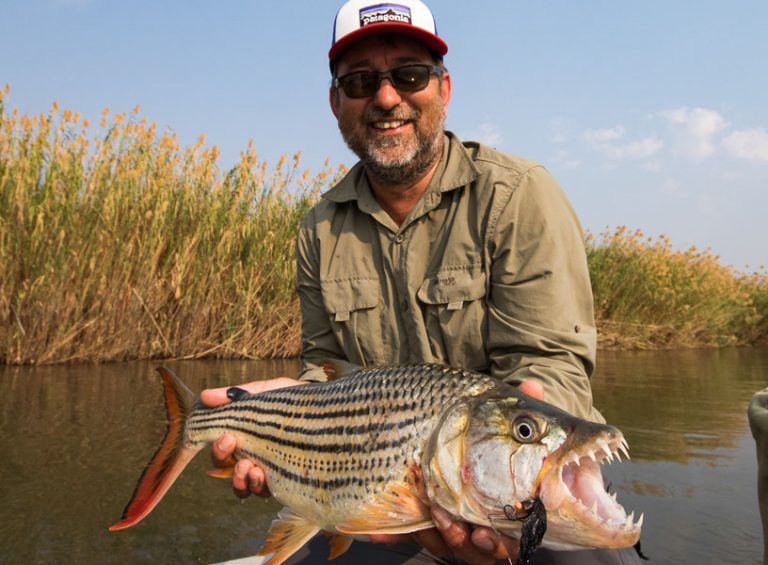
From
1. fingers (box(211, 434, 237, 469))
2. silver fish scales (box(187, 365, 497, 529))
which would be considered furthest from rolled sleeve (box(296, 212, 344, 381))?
silver fish scales (box(187, 365, 497, 529))

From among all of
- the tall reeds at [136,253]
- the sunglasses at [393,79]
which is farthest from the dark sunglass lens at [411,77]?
the tall reeds at [136,253]

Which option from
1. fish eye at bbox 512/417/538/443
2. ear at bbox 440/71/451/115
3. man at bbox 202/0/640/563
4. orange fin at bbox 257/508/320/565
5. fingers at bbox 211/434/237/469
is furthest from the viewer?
ear at bbox 440/71/451/115

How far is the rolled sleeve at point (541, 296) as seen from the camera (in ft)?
9.48

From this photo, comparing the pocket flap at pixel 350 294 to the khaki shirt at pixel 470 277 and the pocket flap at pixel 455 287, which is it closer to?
the khaki shirt at pixel 470 277

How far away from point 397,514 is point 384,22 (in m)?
2.50

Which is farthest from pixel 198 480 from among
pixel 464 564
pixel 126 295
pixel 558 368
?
pixel 126 295

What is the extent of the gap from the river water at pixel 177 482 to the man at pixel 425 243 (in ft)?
3.29

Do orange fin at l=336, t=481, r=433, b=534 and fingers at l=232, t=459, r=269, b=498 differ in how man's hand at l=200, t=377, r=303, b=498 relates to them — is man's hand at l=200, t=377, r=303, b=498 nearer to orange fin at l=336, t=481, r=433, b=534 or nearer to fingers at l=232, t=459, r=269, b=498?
fingers at l=232, t=459, r=269, b=498

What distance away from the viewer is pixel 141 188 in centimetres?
803

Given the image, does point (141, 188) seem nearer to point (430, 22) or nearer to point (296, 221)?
point (296, 221)

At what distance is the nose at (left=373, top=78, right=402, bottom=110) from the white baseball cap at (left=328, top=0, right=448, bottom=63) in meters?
0.27

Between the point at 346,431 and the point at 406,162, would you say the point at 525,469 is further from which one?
the point at 406,162

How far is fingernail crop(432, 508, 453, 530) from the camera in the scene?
1963mm

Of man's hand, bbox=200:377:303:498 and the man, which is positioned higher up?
the man
